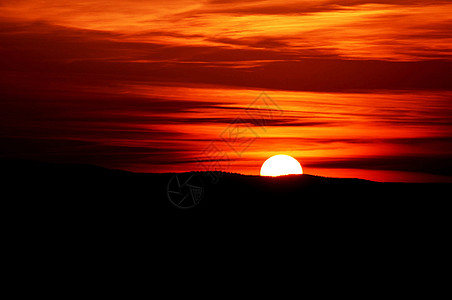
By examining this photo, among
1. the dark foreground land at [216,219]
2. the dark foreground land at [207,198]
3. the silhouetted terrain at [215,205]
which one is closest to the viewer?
the dark foreground land at [216,219]

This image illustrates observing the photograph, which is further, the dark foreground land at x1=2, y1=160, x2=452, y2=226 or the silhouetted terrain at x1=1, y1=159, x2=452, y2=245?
the dark foreground land at x1=2, y1=160, x2=452, y2=226

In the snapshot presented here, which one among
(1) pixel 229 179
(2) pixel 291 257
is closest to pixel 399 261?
(2) pixel 291 257

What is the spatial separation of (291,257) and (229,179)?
216 inches

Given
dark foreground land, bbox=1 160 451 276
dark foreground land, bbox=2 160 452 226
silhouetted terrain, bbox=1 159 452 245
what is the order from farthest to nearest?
dark foreground land, bbox=2 160 452 226 < silhouetted terrain, bbox=1 159 452 245 < dark foreground land, bbox=1 160 451 276

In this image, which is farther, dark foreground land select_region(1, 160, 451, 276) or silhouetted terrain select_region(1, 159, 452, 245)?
silhouetted terrain select_region(1, 159, 452, 245)

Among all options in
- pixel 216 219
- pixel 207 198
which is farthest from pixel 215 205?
pixel 216 219

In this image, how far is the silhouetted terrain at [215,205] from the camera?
56.6 ft

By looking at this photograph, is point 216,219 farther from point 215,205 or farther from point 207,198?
point 207,198

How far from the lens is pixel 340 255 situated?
16.2 meters

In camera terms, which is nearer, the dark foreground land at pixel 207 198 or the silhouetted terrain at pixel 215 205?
the silhouetted terrain at pixel 215 205

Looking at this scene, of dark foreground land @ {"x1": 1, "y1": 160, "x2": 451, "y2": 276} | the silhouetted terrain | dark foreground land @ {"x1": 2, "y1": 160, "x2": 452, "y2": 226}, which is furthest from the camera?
dark foreground land @ {"x1": 2, "y1": 160, "x2": 452, "y2": 226}

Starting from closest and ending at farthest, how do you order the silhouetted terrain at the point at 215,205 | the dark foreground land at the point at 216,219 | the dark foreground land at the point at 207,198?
the dark foreground land at the point at 216,219, the silhouetted terrain at the point at 215,205, the dark foreground land at the point at 207,198

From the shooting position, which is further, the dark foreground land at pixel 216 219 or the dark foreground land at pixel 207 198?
the dark foreground land at pixel 207 198

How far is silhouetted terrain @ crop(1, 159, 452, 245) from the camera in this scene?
56.6ft
